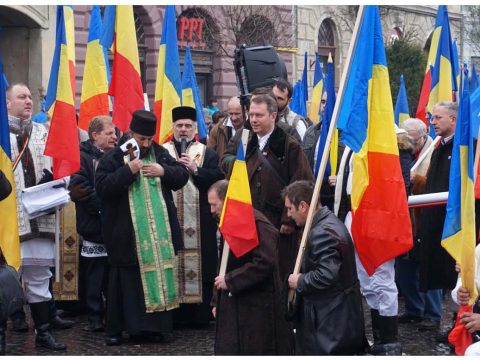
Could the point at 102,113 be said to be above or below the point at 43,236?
above

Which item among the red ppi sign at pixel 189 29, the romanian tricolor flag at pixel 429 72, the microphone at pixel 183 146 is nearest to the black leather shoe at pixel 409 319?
the microphone at pixel 183 146

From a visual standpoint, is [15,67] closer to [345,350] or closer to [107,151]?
[107,151]

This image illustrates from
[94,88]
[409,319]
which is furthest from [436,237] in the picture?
[94,88]

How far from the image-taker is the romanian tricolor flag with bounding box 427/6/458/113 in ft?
35.3

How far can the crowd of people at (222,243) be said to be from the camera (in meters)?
5.99

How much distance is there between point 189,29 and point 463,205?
61.4 ft

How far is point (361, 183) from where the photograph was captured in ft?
20.9

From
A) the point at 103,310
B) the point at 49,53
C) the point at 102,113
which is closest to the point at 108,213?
the point at 103,310

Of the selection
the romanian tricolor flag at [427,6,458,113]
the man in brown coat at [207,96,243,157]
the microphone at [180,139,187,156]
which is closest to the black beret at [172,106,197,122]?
the microphone at [180,139,187,156]

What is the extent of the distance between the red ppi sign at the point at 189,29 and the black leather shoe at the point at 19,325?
1591cm

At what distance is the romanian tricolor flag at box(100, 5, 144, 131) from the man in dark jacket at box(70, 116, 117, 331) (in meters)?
0.38

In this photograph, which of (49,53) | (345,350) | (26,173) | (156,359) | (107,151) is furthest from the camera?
(49,53)

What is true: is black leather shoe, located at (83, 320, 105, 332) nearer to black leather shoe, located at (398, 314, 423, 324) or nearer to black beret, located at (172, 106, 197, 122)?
black beret, located at (172, 106, 197, 122)

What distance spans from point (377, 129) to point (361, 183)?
Result: 0.37 m
